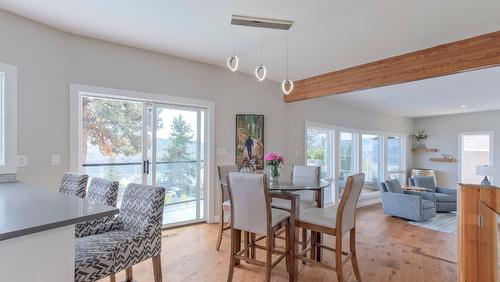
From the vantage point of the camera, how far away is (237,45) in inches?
132

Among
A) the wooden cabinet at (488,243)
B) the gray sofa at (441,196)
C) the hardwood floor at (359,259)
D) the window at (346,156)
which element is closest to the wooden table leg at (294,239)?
the hardwood floor at (359,259)

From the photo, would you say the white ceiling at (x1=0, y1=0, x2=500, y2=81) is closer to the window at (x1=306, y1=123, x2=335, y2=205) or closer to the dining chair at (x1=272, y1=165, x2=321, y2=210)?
the dining chair at (x1=272, y1=165, x2=321, y2=210)

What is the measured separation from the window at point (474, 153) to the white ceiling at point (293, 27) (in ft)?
13.1

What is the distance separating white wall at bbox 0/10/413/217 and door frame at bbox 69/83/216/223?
6cm

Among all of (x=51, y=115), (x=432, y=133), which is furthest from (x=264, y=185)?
(x=432, y=133)

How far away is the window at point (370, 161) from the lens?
707cm

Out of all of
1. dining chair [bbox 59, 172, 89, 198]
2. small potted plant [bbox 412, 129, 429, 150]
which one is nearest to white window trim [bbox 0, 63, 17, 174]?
dining chair [bbox 59, 172, 89, 198]

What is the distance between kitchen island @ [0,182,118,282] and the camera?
1.06 m

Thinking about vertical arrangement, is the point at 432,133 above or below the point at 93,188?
above

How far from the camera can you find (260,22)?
2.64 metres

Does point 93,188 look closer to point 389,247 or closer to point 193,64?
point 193,64

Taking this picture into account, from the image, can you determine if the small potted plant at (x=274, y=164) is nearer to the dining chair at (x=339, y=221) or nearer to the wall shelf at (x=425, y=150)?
the dining chair at (x=339, y=221)

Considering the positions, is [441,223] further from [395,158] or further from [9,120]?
[9,120]

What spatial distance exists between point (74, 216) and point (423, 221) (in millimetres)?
5934
